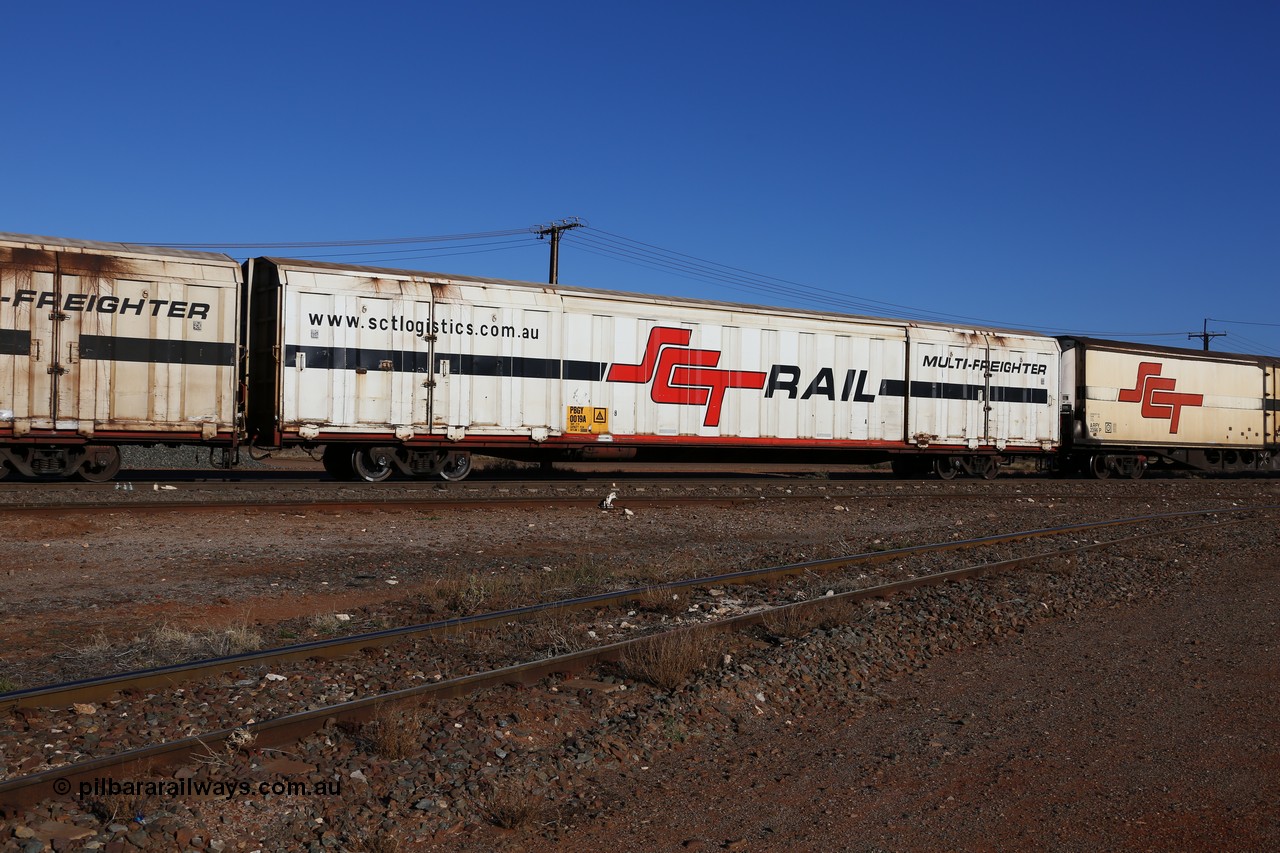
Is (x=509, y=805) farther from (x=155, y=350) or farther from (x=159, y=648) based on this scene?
(x=155, y=350)

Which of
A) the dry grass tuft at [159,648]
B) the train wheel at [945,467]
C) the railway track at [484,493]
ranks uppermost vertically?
the train wheel at [945,467]

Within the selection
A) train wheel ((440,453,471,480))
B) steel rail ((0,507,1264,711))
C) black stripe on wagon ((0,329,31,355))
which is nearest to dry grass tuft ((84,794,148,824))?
steel rail ((0,507,1264,711))

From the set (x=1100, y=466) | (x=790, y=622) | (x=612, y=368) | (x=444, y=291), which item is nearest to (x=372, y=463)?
(x=444, y=291)

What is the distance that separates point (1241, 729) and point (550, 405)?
13648 millimetres

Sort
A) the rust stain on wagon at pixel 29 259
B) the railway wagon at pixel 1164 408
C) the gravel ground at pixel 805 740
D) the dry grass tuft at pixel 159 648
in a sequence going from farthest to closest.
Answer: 1. the railway wagon at pixel 1164 408
2. the rust stain on wagon at pixel 29 259
3. the dry grass tuft at pixel 159 648
4. the gravel ground at pixel 805 740

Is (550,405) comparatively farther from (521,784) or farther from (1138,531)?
(521,784)

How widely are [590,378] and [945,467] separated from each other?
1010 centimetres

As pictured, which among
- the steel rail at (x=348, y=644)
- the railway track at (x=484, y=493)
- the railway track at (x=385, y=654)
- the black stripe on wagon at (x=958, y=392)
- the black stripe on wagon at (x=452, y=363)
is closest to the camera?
the railway track at (x=385, y=654)

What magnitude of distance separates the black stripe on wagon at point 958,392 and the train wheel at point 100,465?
15.2 meters

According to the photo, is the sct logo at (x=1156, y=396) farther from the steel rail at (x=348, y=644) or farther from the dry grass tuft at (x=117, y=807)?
the dry grass tuft at (x=117, y=807)

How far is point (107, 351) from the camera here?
48.5 feet

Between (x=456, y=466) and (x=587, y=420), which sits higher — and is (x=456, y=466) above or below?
below

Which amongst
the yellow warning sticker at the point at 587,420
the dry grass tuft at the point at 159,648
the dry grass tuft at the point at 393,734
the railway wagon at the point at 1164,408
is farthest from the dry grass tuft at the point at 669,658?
the railway wagon at the point at 1164,408

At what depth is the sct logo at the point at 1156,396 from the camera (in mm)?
25844
